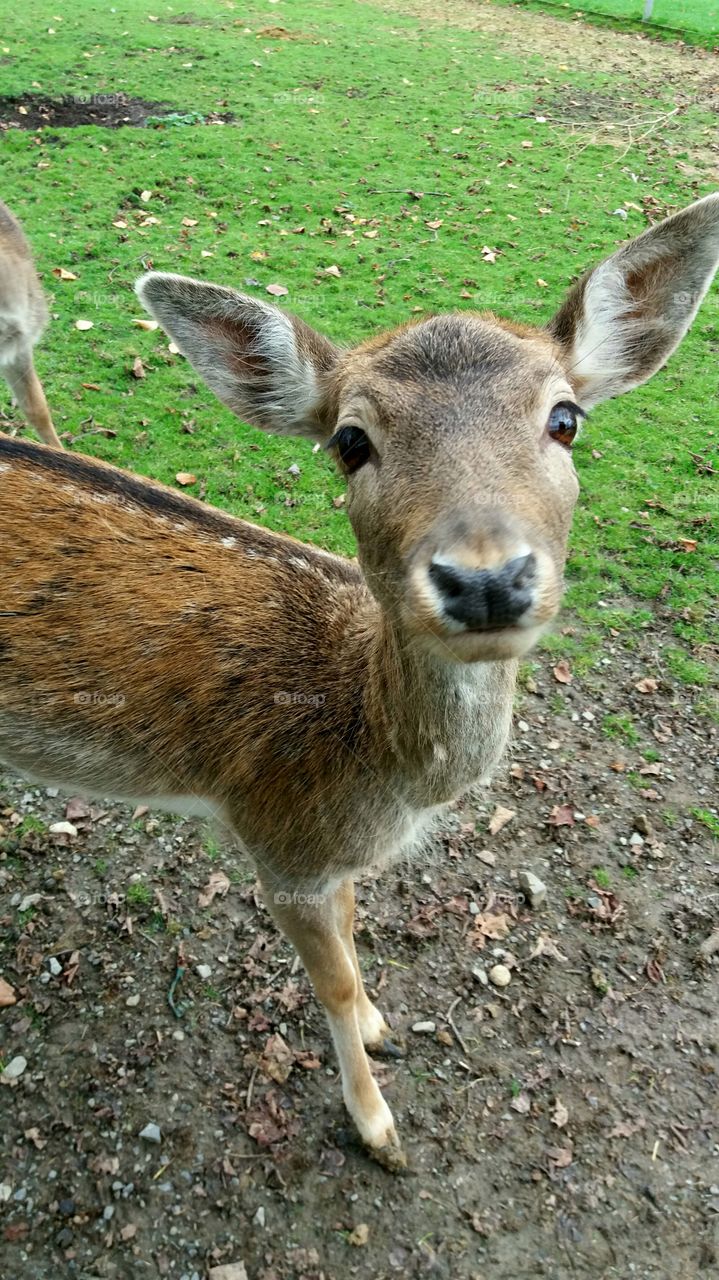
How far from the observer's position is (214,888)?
3.69 metres

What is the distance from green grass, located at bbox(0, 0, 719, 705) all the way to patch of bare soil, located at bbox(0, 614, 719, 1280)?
1432mm

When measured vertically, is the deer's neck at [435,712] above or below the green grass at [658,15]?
below

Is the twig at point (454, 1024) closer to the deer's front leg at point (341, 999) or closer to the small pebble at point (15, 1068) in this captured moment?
the deer's front leg at point (341, 999)

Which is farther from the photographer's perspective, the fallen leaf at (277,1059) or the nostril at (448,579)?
Answer: the fallen leaf at (277,1059)

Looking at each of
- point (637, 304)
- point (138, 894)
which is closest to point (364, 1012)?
point (138, 894)

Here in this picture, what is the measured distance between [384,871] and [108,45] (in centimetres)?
1521

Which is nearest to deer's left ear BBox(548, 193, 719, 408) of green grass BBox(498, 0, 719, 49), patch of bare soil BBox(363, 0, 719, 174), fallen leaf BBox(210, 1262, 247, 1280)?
fallen leaf BBox(210, 1262, 247, 1280)

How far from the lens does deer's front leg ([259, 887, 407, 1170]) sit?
2752 millimetres

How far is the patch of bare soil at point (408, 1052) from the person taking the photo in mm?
2762

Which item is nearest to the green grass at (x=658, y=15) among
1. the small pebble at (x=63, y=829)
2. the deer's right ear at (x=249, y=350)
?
the deer's right ear at (x=249, y=350)

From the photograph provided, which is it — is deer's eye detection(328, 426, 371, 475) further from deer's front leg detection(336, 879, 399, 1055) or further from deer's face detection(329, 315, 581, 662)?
deer's front leg detection(336, 879, 399, 1055)

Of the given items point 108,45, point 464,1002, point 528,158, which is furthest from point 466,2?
point 464,1002

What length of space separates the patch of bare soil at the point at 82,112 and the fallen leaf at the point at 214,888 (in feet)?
34.9

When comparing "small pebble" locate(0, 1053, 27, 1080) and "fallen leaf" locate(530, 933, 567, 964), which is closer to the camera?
"small pebble" locate(0, 1053, 27, 1080)
